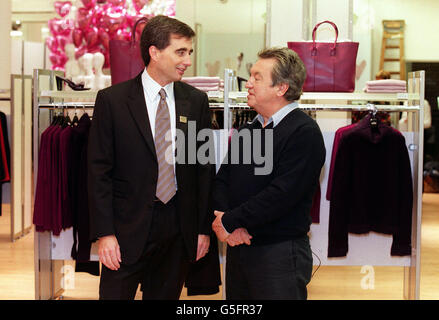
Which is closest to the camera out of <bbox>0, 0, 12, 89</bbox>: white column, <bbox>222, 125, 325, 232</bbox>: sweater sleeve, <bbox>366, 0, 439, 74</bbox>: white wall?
<bbox>222, 125, 325, 232</bbox>: sweater sleeve

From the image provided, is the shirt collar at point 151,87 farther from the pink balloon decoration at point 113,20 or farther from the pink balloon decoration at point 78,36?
the pink balloon decoration at point 78,36

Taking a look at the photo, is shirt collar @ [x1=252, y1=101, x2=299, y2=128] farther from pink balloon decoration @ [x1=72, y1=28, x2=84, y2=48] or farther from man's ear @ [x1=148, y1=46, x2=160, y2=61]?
pink balloon decoration @ [x1=72, y1=28, x2=84, y2=48]

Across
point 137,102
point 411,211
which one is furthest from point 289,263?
point 411,211

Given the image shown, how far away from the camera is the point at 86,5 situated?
340 inches

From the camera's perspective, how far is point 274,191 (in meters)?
2.17

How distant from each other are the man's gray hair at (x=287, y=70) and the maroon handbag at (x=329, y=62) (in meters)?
1.53

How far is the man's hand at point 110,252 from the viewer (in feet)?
7.38

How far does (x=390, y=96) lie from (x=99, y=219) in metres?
2.16

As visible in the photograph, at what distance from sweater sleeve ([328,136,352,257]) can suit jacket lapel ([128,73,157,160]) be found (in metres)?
1.69

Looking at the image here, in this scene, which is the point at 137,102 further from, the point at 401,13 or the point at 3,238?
the point at 401,13

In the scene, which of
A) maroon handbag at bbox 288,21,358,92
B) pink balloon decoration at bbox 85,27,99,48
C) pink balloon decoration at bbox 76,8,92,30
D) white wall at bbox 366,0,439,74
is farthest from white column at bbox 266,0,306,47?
white wall at bbox 366,0,439,74

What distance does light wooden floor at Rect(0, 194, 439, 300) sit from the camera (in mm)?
4395

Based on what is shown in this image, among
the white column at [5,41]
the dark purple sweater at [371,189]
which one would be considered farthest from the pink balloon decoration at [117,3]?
the dark purple sweater at [371,189]

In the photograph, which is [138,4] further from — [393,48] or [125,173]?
[125,173]
